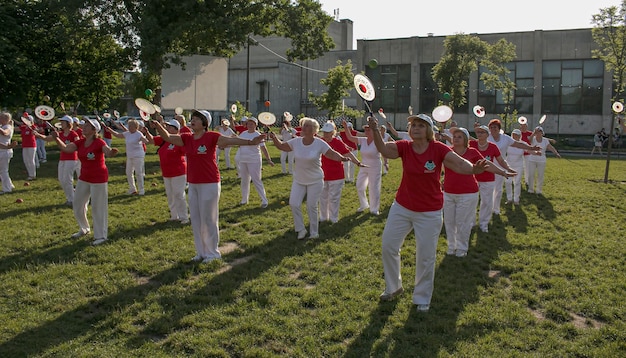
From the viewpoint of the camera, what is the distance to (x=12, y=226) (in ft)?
32.8

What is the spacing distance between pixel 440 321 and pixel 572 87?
49186 mm

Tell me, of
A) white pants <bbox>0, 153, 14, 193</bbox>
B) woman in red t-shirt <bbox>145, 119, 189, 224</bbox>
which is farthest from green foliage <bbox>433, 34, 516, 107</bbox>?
woman in red t-shirt <bbox>145, 119, 189, 224</bbox>

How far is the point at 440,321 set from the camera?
570cm

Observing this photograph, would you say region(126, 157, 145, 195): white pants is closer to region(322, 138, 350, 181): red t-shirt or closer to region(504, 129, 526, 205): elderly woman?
region(322, 138, 350, 181): red t-shirt

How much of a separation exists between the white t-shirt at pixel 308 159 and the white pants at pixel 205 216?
1.80m

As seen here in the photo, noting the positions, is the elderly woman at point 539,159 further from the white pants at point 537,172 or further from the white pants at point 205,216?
the white pants at point 205,216

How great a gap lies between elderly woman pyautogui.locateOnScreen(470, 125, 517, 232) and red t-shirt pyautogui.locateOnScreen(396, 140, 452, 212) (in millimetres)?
3131

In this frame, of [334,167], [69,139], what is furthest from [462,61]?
[69,139]

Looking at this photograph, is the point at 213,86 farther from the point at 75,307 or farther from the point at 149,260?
the point at 75,307

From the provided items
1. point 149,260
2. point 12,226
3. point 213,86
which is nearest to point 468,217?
point 149,260

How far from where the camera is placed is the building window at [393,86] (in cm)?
5362

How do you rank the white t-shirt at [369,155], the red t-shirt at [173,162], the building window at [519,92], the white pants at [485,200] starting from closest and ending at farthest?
the white pants at [485,200] → the red t-shirt at [173,162] → the white t-shirt at [369,155] → the building window at [519,92]

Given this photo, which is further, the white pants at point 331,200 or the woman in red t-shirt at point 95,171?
the white pants at point 331,200

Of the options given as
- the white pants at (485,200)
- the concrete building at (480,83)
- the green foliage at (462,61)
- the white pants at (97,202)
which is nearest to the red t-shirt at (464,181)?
the white pants at (485,200)
